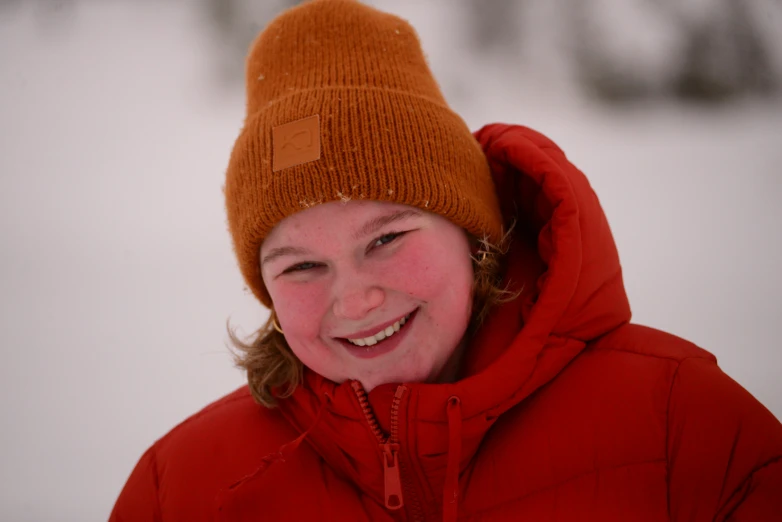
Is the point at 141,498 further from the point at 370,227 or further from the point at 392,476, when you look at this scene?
the point at 370,227

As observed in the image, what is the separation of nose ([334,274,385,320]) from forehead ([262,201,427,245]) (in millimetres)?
84

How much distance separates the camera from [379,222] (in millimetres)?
932

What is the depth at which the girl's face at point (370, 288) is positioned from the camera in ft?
3.03

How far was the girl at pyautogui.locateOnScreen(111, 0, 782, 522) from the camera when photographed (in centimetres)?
88

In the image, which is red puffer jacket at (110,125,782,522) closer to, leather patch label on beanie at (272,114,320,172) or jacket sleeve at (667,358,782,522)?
jacket sleeve at (667,358,782,522)

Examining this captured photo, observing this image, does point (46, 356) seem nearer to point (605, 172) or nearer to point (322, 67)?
point (322, 67)

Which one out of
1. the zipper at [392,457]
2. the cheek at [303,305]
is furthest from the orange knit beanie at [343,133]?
the zipper at [392,457]

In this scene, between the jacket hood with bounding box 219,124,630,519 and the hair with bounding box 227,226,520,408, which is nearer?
the jacket hood with bounding box 219,124,630,519

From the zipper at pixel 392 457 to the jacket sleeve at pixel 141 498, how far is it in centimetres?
44

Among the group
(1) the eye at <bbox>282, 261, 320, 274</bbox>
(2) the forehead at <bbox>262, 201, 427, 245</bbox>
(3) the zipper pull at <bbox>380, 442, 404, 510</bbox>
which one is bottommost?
(3) the zipper pull at <bbox>380, 442, 404, 510</bbox>

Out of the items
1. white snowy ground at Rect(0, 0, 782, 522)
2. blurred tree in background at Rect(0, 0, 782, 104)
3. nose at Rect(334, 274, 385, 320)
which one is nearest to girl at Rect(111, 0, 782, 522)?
nose at Rect(334, 274, 385, 320)

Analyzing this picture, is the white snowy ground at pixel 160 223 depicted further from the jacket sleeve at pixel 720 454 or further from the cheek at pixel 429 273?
the cheek at pixel 429 273

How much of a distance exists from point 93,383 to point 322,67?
1.64 metres

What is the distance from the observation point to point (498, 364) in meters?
0.92
